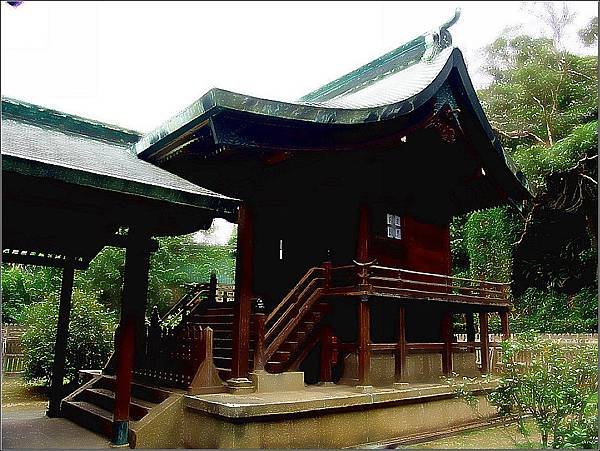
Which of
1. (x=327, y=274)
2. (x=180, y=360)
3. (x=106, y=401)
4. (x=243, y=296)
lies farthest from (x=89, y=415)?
(x=327, y=274)

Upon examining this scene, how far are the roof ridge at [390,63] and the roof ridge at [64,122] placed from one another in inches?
284

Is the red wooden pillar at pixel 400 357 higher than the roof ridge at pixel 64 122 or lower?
lower

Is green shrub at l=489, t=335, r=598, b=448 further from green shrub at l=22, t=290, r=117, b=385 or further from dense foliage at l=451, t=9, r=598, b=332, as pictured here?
dense foliage at l=451, t=9, r=598, b=332

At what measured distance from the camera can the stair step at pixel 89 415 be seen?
7918 mm

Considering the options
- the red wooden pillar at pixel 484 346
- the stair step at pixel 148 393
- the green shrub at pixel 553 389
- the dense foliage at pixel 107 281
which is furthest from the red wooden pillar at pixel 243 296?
the dense foliage at pixel 107 281

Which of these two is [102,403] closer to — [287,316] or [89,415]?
[89,415]

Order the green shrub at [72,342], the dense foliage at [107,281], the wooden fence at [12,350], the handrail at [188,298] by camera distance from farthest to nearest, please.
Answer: the dense foliage at [107,281]
the wooden fence at [12,350]
the green shrub at [72,342]
the handrail at [188,298]

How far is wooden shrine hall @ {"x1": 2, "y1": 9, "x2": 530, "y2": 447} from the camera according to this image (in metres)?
6.96

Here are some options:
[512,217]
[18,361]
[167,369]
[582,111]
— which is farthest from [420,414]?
[582,111]

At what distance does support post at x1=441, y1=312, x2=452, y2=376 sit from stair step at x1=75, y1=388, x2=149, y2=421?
19.5 feet

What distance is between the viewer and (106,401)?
8.86 metres

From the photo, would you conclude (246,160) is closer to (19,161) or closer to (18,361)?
(19,161)

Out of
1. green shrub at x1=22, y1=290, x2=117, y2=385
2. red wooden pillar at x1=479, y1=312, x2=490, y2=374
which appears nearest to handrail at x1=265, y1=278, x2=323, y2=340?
red wooden pillar at x1=479, y1=312, x2=490, y2=374

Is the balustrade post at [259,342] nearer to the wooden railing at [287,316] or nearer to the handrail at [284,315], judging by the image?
the wooden railing at [287,316]
